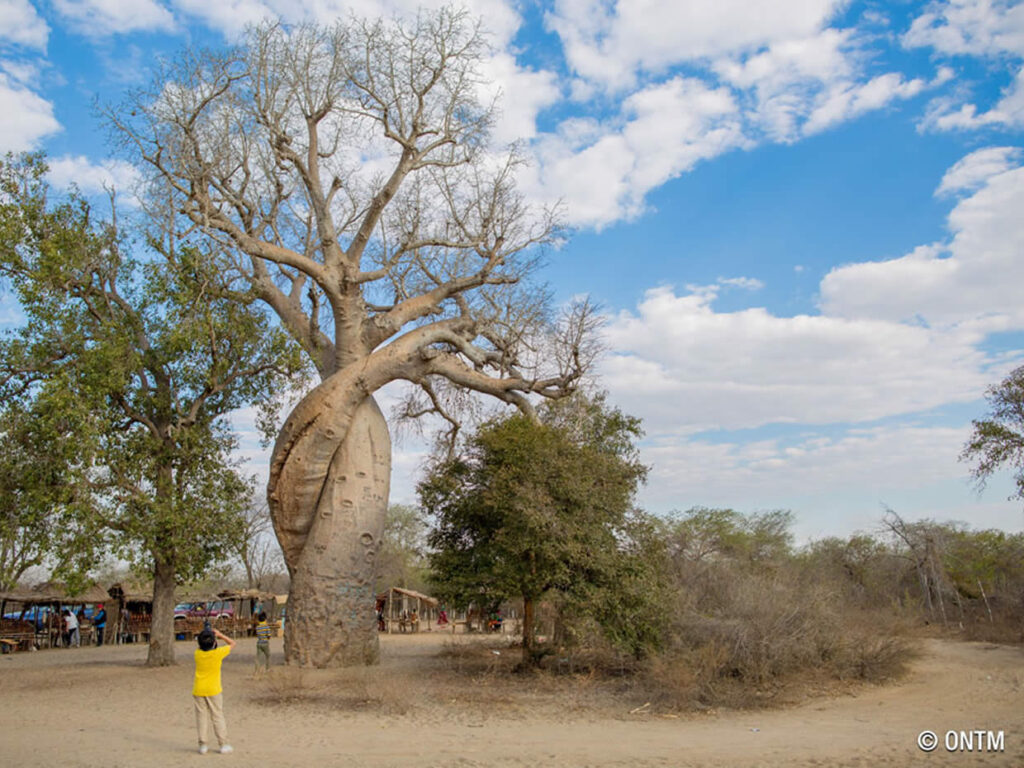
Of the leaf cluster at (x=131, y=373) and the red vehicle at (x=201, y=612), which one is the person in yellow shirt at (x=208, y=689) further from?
the red vehicle at (x=201, y=612)

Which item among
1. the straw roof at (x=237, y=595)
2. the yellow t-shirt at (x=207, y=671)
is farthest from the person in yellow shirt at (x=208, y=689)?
the straw roof at (x=237, y=595)

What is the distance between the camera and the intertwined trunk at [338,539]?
407 inches

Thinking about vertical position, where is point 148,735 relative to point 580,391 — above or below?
below

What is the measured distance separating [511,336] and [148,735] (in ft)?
26.7

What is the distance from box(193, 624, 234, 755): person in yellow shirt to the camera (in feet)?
19.1

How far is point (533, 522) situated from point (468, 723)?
9.39 feet

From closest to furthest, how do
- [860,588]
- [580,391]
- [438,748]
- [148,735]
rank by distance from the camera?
[438,748] → [148,735] → [580,391] → [860,588]


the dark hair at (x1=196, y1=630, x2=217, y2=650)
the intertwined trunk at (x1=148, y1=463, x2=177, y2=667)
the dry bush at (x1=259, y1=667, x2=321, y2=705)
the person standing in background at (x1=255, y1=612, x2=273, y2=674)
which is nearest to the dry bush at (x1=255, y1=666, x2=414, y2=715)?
the dry bush at (x1=259, y1=667, x2=321, y2=705)

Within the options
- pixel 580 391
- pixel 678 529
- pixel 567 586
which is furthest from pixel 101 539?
pixel 678 529

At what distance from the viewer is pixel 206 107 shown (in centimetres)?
1169

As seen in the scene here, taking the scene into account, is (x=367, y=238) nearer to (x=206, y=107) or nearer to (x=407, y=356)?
(x=407, y=356)

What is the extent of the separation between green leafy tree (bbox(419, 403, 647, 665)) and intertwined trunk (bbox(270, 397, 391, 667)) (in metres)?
1.02

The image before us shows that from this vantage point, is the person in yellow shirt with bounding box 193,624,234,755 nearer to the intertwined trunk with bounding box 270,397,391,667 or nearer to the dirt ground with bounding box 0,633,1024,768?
the dirt ground with bounding box 0,633,1024,768

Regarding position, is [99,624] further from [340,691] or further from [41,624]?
[340,691]
